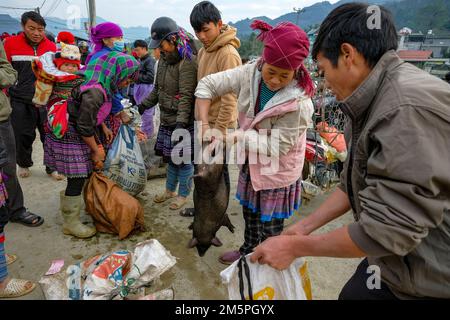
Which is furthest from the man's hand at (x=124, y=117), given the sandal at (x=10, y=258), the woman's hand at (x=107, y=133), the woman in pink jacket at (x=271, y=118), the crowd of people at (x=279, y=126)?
the sandal at (x=10, y=258)

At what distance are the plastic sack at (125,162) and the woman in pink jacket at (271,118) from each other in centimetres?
109

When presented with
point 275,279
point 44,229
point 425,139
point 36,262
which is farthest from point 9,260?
point 425,139

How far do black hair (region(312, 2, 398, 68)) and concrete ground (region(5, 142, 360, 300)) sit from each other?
6.35 feet

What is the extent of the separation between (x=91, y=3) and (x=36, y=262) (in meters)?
7.42

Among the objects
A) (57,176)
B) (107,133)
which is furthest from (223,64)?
(57,176)

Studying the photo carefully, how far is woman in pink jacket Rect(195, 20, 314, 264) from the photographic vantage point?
165 cm

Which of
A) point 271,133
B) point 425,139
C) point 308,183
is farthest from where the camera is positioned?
point 308,183

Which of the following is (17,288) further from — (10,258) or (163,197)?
(163,197)

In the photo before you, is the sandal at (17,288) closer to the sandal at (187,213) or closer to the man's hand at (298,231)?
the sandal at (187,213)

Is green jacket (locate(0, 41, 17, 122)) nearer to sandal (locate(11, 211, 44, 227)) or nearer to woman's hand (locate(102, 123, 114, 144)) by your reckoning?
woman's hand (locate(102, 123, 114, 144))

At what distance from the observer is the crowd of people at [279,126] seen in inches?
33.8

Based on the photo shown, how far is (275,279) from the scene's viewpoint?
1361 mm

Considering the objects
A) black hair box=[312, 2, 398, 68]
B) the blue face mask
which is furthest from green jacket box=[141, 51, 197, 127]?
black hair box=[312, 2, 398, 68]

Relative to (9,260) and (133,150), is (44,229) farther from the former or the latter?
(133,150)
